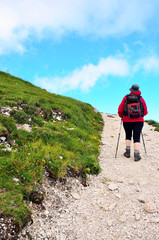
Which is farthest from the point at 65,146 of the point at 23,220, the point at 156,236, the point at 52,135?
the point at 156,236

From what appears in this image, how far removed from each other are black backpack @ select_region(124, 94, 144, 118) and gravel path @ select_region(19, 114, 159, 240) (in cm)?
375

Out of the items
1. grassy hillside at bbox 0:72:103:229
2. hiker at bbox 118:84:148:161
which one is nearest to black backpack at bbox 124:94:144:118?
hiker at bbox 118:84:148:161

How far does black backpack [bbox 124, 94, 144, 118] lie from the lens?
12.0m

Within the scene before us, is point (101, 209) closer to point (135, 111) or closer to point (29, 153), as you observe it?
point (29, 153)

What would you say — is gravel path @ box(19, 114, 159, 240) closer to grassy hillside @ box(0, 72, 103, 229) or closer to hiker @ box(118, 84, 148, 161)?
grassy hillside @ box(0, 72, 103, 229)

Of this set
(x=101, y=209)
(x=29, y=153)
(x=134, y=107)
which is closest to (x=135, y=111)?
(x=134, y=107)

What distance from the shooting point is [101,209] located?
23.0 feet

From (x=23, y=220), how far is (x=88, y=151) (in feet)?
21.0

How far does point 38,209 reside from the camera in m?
6.24

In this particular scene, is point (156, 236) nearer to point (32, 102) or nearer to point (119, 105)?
point (119, 105)

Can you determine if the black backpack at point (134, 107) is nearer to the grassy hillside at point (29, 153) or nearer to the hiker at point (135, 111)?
the hiker at point (135, 111)

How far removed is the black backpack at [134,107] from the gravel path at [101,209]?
147 inches

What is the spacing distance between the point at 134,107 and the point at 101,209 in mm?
6986

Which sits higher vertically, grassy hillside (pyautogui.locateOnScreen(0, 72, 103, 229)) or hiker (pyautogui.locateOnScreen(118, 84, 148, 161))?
hiker (pyautogui.locateOnScreen(118, 84, 148, 161))
